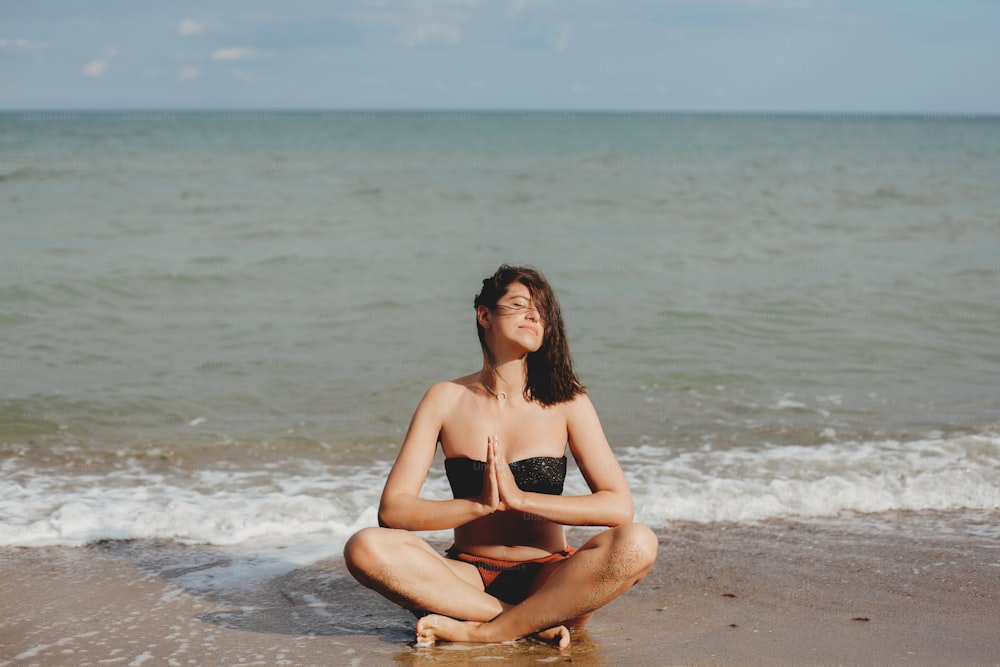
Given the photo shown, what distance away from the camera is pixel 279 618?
432 centimetres

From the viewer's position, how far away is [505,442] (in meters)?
4.02

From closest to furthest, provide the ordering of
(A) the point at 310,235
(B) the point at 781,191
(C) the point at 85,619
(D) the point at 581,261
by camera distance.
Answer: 1. (C) the point at 85,619
2. (D) the point at 581,261
3. (A) the point at 310,235
4. (B) the point at 781,191

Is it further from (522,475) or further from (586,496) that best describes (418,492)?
(586,496)

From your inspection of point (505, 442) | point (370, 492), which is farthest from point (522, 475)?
point (370, 492)

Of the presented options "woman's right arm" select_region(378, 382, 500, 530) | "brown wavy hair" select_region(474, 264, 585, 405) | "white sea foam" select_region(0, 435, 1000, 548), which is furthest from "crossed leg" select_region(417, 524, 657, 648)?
"white sea foam" select_region(0, 435, 1000, 548)

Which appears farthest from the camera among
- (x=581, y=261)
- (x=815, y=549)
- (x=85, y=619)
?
(x=581, y=261)

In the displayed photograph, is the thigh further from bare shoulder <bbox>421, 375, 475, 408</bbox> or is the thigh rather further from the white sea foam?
the white sea foam

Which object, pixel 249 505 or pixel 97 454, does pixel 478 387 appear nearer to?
pixel 249 505

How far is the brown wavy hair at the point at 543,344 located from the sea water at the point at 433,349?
184 cm

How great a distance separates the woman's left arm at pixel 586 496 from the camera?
368cm

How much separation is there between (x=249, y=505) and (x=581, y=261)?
10759 millimetres

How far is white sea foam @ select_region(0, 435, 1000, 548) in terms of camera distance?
5637 mm

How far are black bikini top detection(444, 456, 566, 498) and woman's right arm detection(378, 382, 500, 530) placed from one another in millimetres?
130

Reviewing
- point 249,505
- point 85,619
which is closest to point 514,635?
point 85,619
